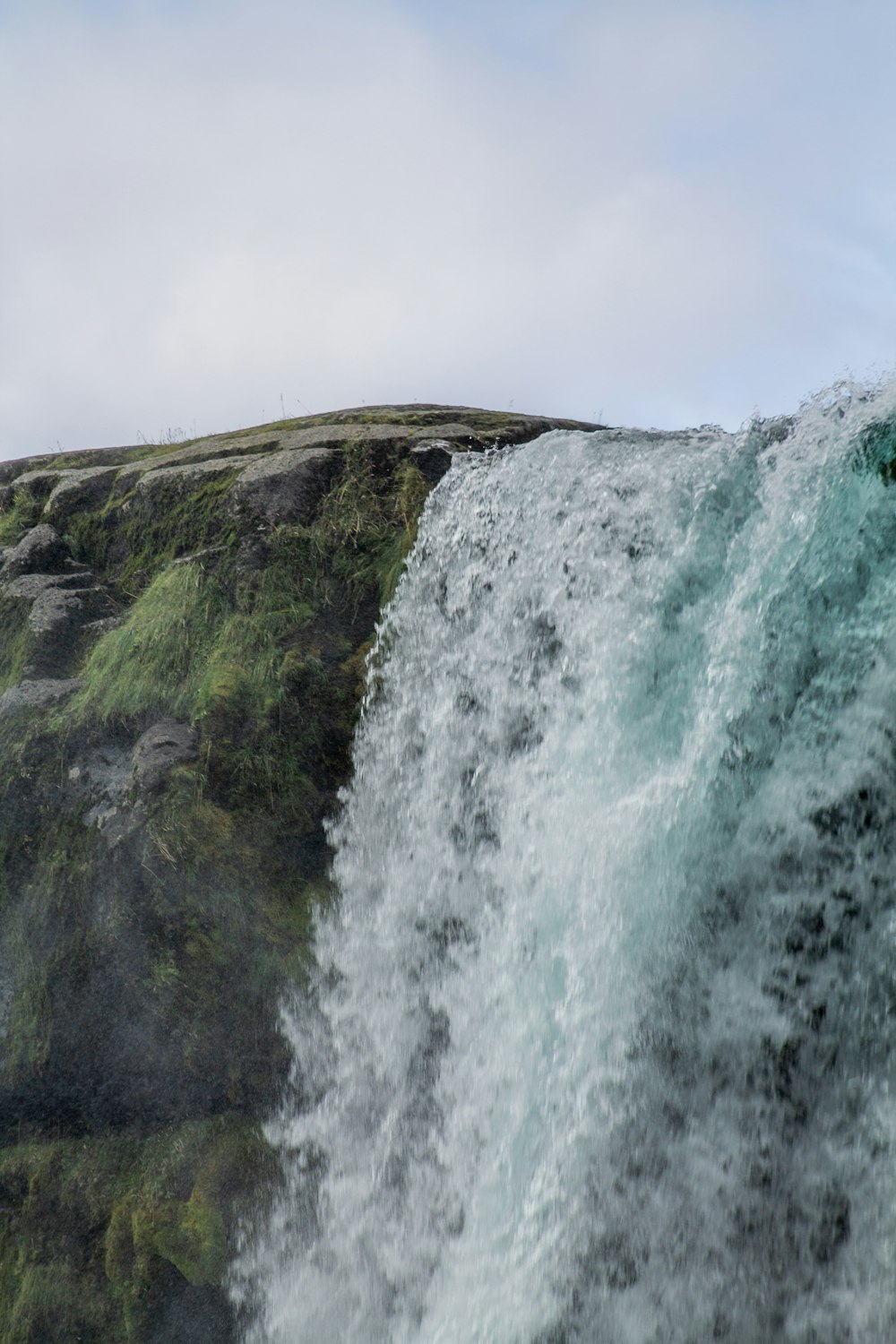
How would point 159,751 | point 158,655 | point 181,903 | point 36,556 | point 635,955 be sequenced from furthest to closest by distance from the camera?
point 36,556, point 158,655, point 159,751, point 181,903, point 635,955

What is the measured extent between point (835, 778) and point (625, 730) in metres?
0.81

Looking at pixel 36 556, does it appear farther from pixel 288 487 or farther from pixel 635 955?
pixel 635 955

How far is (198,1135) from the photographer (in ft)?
13.4

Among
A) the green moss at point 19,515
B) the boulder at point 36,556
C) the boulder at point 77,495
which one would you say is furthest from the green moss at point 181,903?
the green moss at point 19,515

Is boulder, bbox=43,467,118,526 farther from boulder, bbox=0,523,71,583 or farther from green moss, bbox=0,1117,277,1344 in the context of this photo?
green moss, bbox=0,1117,277,1344

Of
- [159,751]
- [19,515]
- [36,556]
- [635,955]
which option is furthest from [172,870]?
[19,515]

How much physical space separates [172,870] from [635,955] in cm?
230

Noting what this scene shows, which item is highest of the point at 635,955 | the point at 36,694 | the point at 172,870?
the point at 36,694

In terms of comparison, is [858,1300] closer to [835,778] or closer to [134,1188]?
[835,778]

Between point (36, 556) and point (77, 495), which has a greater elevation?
point (77, 495)

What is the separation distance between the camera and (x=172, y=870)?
170 inches

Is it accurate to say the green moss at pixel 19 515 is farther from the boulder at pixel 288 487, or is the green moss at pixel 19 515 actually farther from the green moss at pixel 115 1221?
the green moss at pixel 115 1221

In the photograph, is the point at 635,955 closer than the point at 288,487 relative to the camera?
Yes

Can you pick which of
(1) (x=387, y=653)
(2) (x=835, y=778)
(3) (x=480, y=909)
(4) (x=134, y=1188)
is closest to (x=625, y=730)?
(2) (x=835, y=778)
